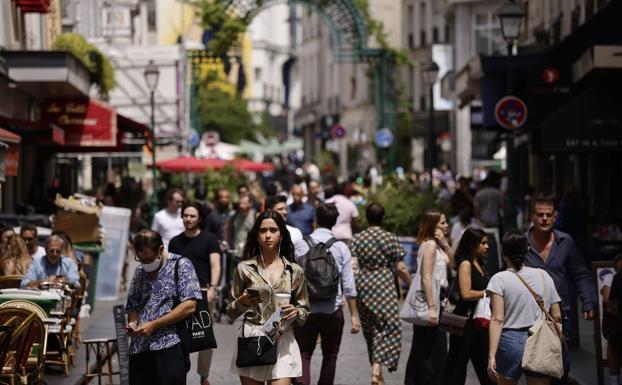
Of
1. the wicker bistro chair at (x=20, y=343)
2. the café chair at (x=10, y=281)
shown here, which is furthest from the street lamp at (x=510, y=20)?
the wicker bistro chair at (x=20, y=343)

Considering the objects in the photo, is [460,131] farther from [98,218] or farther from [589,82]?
[98,218]

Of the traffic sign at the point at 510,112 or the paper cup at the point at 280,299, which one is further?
the traffic sign at the point at 510,112

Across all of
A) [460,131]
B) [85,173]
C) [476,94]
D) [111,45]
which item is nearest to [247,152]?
[460,131]

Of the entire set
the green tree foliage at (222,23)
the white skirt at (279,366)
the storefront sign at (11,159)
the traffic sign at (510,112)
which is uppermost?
the green tree foliage at (222,23)

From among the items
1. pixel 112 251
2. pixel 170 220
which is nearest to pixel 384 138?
pixel 112 251

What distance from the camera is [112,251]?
22.9 meters

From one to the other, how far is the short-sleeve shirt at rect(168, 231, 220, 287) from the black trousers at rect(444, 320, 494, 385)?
9.15ft

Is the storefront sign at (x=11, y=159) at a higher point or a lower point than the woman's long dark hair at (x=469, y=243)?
higher

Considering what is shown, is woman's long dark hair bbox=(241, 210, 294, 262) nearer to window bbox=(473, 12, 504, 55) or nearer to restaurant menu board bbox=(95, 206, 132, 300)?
restaurant menu board bbox=(95, 206, 132, 300)

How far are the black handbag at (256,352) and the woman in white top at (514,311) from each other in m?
1.48

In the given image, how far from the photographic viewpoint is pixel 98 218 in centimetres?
2150

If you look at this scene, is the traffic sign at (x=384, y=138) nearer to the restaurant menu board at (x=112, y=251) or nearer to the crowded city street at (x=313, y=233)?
the crowded city street at (x=313, y=233)

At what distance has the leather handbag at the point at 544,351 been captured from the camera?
387 inches

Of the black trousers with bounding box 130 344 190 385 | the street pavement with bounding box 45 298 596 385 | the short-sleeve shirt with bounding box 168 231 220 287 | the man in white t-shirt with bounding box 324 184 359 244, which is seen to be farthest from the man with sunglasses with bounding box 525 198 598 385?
the man in white t-shirt with bounding box 324 184 359 244
